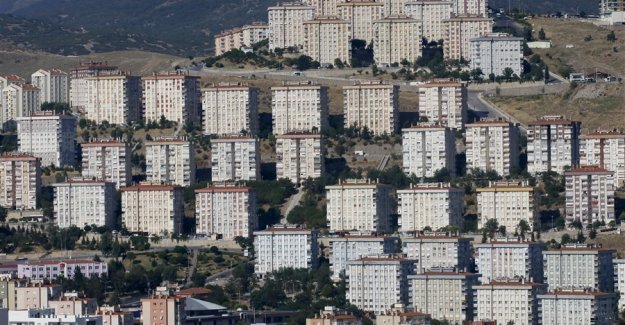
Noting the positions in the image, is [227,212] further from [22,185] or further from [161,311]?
[161,311]

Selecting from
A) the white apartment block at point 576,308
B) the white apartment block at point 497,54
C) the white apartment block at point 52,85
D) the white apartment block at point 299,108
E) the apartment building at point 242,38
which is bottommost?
the white apartment block at point 576,308

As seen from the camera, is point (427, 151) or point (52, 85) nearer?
point (427, 151)

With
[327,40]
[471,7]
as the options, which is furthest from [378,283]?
[471,7]

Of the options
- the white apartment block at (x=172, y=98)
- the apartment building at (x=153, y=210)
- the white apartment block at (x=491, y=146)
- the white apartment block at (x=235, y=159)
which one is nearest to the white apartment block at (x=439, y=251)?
the white apartment block at (x=491, y=146)

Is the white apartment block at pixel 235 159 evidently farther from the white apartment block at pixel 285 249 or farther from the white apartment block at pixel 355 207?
the white apartment block at pixel 285 249

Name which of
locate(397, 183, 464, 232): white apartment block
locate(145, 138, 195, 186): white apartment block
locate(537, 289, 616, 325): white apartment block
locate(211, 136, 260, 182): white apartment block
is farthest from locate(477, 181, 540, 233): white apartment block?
locate(145, 138, 195, 186): white apartment block

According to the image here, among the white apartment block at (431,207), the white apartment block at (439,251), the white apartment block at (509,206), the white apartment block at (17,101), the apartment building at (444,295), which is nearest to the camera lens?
the apartment building at (444,295)

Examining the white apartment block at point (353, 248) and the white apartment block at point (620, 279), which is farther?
the white apartment block at point (353, 248)

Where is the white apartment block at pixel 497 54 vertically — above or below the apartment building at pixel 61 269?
above
